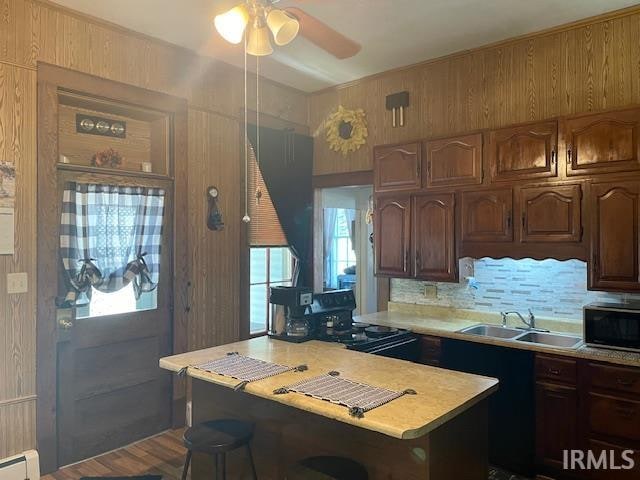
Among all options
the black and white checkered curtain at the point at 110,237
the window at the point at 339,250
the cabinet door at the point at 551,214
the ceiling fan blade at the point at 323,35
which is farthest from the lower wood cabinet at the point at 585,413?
the window at the point at 339,250

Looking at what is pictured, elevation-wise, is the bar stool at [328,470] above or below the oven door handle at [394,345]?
below

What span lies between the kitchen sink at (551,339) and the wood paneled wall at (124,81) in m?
2.42

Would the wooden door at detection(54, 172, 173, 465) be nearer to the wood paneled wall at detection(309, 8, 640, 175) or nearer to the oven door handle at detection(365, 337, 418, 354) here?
the oven door handle at detection(365, 337, 418, 354)

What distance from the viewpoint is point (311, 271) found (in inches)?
192

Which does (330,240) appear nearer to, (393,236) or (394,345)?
(393,236)

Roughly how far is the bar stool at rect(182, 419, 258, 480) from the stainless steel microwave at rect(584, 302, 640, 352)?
2.15 m

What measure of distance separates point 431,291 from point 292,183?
1718 millimetres

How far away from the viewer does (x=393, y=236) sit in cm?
391

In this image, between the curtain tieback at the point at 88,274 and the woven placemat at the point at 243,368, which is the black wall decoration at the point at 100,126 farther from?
the woven placemat at the point at 243,368

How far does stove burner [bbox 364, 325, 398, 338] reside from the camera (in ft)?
10.7

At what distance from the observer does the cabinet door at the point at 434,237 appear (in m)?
3.57

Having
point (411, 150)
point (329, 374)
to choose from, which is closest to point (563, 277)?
point (411, 150)

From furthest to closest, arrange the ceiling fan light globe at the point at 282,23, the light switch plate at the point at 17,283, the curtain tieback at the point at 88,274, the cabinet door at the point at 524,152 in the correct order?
the curtain tieback at the point at 88,274 → the cabinet door at the point at 524,152 → the light switch plate at the point at 17,283 → the ceiling fan light globe at the point at 282,23

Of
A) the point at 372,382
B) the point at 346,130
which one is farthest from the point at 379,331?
the point at 346,130
